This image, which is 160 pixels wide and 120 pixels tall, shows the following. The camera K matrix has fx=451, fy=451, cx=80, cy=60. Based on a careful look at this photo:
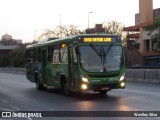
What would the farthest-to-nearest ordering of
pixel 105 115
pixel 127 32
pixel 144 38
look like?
pixel 127 32
pixel 144 38
pixel 105 115

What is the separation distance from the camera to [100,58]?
62.4 feet

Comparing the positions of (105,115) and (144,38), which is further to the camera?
(144,38)

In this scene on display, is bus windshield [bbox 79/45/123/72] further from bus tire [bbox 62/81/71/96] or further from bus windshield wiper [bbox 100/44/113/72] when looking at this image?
bus tire [bbox 62/81/71/96]

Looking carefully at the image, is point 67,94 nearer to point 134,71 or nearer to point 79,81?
point 79,81

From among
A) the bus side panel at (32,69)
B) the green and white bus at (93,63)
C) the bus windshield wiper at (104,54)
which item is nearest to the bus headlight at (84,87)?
the green and white bus at (93,63)

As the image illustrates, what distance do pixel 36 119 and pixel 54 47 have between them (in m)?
10.4

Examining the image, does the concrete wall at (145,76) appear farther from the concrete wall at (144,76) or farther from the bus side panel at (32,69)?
the bus side panel at (32,69)

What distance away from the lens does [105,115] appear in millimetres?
13164

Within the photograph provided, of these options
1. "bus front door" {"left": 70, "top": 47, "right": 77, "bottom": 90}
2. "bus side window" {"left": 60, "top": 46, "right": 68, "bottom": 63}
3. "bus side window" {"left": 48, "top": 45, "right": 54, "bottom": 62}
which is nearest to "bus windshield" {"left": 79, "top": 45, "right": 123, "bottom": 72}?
"bus front door" {"left": 70, "top": 47, "right": 77, "bottom": 90}

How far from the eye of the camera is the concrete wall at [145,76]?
31.4m

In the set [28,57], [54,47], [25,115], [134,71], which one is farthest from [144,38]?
[25,115]

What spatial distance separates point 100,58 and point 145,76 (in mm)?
14786

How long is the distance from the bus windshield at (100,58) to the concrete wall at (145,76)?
40.4ft

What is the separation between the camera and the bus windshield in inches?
745
